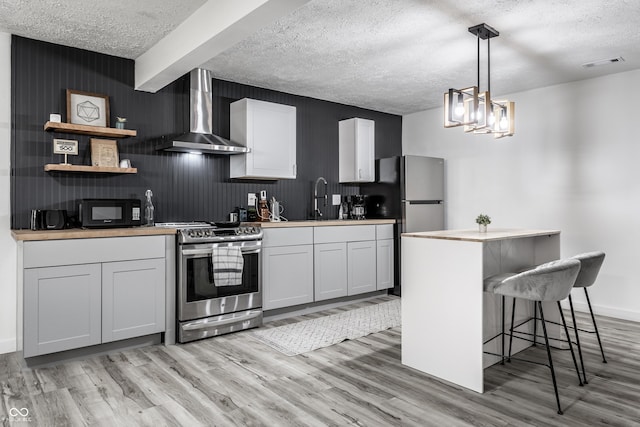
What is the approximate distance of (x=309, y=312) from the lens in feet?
15.1

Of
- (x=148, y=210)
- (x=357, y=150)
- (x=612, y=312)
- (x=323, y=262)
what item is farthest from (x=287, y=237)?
(x=612, y=312)

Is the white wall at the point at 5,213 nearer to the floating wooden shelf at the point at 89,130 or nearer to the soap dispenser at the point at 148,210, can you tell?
the floating wooden shelf at the point at 89,130

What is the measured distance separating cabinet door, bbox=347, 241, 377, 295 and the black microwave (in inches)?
90.3

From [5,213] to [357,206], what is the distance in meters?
3.75

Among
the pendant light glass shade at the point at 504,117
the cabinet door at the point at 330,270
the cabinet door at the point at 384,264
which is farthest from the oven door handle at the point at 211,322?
the pendant light glass shade at the point at 504,117

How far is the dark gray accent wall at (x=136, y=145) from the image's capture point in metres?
3.50

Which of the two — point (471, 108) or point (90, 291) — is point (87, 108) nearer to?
point (90, 291)

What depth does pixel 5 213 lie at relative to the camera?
3.41 meters

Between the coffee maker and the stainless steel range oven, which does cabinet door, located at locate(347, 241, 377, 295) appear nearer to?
the coffee maker

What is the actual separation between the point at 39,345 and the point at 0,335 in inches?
28.5

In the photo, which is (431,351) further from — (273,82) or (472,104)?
(273,82)

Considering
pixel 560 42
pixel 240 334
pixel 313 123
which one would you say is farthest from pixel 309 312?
pixel 560 42

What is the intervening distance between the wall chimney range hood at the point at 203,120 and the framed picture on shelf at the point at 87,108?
0.54 meters

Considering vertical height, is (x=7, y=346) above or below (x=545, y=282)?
below
